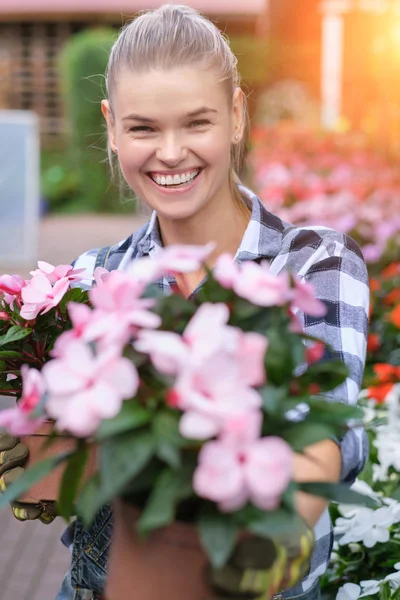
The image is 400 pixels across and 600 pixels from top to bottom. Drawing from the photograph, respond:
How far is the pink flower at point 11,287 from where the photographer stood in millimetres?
1365

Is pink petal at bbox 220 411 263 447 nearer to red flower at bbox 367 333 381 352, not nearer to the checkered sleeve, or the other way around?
the checkered sleeve

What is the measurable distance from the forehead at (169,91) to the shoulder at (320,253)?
256 mm

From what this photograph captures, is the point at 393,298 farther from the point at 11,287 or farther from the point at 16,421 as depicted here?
the point at 16,421

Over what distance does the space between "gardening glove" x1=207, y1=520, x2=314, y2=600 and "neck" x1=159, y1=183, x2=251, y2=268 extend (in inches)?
33.9

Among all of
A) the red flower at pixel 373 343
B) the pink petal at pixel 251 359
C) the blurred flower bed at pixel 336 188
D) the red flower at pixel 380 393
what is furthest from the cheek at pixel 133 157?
the red flower at pixel 373 343

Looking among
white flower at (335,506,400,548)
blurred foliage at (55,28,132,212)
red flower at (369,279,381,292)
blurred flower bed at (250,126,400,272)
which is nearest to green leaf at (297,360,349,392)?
white flower at (335,506,400,548)

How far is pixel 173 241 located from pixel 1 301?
19.5 inches

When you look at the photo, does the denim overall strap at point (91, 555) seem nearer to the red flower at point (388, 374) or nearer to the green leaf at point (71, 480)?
the green leaf at point (71, 480)

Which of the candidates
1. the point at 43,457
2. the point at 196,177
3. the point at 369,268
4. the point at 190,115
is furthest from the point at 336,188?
the point at 43,457

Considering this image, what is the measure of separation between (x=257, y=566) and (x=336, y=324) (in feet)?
1.91

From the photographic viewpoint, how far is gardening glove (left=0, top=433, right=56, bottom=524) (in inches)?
52.1

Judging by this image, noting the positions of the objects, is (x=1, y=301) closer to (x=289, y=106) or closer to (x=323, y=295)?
(x=323, y=295)

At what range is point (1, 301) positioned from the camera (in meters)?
1.39

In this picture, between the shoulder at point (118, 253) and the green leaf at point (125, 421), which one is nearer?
the green leaf at point (125, 421)
